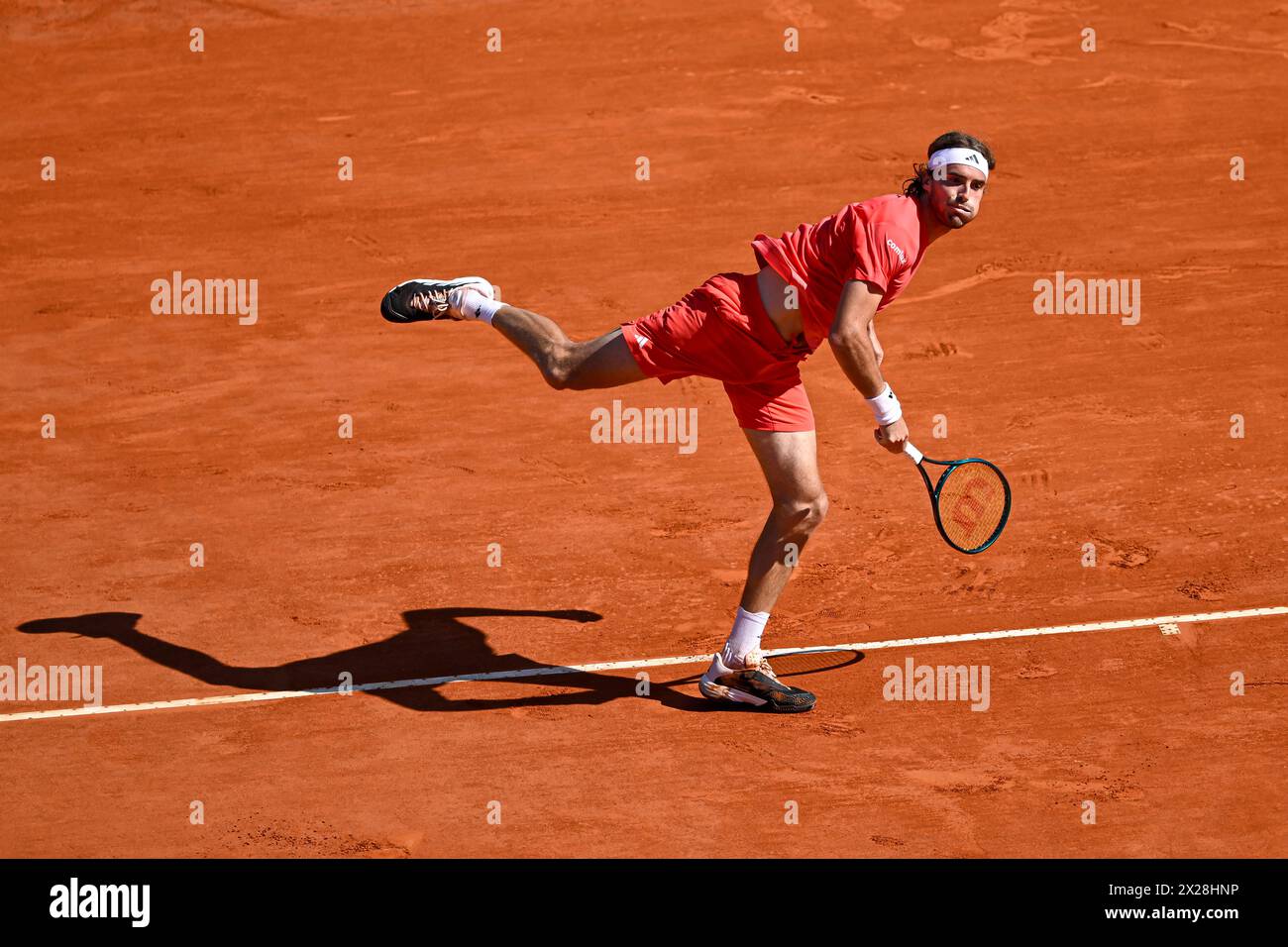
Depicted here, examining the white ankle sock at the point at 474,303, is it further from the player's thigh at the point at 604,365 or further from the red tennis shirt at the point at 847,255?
the red tennis shirt at the point at 847,255

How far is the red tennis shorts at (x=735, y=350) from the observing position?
21.8ft

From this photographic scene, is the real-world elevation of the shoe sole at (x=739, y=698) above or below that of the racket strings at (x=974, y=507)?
below

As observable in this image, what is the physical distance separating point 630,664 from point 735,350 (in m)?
1.65

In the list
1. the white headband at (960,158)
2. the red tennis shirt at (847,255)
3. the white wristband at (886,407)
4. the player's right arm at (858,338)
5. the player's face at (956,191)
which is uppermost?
the white headband at (960,158)

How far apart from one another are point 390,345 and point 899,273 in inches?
213

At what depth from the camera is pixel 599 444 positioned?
381 inches

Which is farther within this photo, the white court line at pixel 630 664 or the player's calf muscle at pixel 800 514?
the white court line at pixel 630 664

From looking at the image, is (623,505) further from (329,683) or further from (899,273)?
(899,273)

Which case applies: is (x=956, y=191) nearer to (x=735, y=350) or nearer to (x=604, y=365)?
(x=735, y=350)

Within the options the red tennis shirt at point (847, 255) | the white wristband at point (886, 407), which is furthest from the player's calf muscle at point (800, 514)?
the red tennis shirt at point (847, 255)

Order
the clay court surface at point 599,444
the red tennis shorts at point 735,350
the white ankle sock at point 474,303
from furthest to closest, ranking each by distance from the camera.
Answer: the white ankle sock at point 474,303 → the red tennis shorts at point 735,350 → the clay court surface at point 599,444

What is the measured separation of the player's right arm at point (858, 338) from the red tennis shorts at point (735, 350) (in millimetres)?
444

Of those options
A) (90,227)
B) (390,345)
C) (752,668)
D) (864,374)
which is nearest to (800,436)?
Answer: (864,374)
